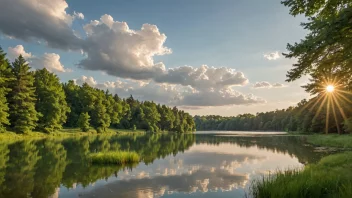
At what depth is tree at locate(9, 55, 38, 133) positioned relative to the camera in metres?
63.5

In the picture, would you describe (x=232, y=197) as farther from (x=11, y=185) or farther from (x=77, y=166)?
(x=77, y=166)

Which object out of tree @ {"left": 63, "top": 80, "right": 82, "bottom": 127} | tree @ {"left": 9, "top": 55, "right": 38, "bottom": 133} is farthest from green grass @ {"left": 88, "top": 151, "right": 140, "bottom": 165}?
tree @ {"left": 63, "top": 80, "right": 82, "bottom": 127}

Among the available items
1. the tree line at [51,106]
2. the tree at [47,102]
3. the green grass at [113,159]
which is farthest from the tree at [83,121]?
the green grass at [113,159]

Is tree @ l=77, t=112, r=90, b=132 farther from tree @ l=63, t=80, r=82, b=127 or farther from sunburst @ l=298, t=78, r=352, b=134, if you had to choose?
sunburst @ l=298, t=78, r=352, b=134

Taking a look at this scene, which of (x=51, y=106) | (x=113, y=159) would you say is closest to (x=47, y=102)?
(x=51, y=106)

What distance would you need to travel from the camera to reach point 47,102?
7869cm

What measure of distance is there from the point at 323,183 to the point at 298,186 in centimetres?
155

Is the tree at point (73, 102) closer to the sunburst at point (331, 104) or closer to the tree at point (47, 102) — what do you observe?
the tree at point (47, 102)

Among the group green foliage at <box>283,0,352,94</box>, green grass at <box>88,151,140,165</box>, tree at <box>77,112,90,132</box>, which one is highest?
green foliage at <box>283,0,352,94</box>

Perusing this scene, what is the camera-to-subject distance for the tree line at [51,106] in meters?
64.9

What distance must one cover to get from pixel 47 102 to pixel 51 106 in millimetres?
2307

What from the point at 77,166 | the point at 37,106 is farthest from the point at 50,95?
the point at 77,166

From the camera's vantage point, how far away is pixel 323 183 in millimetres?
13258

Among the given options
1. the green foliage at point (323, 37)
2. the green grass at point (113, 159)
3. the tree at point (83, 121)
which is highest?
the green foliage at point (323, 37)
